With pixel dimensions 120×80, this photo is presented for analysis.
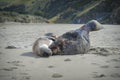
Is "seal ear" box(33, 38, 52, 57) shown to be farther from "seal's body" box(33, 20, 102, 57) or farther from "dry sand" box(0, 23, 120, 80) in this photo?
"dry sand" box(0, 23, 120, 80)

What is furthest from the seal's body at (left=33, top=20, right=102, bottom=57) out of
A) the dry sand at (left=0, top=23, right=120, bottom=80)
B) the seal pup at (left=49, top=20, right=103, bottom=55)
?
the dry sand at (left=0, top=23, right=120, bottom=80)

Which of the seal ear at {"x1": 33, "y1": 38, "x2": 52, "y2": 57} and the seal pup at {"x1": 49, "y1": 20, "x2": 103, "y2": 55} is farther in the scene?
the seal pup at {"x1": 49, "y1": 20, "x2": 103, "y2": 55}

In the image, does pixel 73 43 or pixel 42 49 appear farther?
pixel 73 43

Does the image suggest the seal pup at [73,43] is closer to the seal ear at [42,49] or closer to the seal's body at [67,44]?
the seal's body at [67,44]

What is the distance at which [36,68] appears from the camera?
29.2 ft

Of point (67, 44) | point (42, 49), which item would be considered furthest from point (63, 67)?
point (67, 44)

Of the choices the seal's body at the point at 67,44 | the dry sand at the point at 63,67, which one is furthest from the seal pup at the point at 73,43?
the dry sand at the point at 63,67

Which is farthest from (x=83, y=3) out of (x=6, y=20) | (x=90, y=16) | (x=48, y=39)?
(x=48, y=39)

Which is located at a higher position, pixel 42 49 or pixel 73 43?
pixel 73 43

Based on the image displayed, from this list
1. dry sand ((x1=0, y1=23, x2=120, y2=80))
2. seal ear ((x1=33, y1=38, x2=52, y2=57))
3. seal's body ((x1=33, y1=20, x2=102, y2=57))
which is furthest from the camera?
seal's body ((x1=33, y1=20, x2=102, y2=57))

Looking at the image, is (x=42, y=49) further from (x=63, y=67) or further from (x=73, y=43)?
(x=63, y=67)

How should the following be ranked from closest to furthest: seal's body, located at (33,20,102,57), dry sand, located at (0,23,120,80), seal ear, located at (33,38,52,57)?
dry sand, located at (0,23,120,80)
seal ear, located at (33,38,52,57)
seal's body, located at (33,20,102,57)

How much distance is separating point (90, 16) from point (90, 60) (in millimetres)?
83306

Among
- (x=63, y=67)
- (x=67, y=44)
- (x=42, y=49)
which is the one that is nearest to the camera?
(x=63, y=67)
